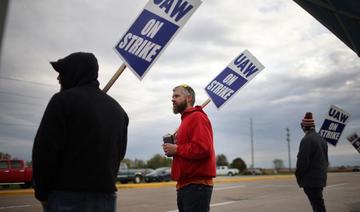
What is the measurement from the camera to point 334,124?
31.9ft

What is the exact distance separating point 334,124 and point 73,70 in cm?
844

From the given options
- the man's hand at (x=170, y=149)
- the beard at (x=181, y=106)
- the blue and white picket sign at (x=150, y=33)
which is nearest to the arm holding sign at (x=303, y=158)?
the beard at (x=181, y=106)

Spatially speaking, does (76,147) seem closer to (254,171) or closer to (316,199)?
(316,199)

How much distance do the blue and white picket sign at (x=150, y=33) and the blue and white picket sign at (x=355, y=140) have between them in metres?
9.83

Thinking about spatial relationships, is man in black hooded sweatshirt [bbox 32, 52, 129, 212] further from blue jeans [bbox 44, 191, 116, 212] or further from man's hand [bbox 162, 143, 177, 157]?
man's hand [bbox 162, 143, 177, 157]

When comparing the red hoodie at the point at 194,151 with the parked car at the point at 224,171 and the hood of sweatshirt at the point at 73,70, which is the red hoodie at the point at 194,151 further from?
the parked car at the point at 224,171

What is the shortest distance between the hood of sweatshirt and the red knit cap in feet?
14.3

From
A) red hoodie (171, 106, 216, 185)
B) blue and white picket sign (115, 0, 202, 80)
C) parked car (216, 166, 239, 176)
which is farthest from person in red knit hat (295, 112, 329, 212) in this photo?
parked car (216, 166, 239, 176)

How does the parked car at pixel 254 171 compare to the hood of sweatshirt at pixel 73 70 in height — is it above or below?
below

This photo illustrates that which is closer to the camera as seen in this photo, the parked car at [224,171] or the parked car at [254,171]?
the parked car at [224,171]

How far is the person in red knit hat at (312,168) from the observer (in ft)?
18.9

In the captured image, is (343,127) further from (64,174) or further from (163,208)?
(64,174)

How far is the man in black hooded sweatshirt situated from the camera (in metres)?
2.37

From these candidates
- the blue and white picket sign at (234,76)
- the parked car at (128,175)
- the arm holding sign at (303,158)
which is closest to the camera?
the arm holding sign at (303,158)
